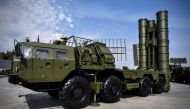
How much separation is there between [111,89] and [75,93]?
2.32m

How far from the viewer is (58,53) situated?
833 centimetres

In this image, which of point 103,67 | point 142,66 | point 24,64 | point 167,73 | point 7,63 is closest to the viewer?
point 24,64

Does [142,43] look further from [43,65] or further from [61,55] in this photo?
[43,65]

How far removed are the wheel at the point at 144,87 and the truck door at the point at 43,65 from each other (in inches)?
250

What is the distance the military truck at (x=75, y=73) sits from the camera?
7.54 meters

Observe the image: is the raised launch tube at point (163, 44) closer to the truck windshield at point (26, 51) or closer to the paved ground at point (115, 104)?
the paved ground at point (115, 104)

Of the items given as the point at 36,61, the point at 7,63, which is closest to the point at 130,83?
the point at 36,61

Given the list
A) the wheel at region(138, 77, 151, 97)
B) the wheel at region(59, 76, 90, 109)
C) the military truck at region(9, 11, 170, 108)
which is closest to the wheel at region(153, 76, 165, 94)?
the military truck at region(9, 11, 170, 108)

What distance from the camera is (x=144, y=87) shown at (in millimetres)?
12297

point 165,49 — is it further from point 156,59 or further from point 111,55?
point 111,55

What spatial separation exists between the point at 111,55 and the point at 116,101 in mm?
2562

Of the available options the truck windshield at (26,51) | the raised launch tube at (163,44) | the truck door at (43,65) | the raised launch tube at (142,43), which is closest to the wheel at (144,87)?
the raised launch tube at (163,44)

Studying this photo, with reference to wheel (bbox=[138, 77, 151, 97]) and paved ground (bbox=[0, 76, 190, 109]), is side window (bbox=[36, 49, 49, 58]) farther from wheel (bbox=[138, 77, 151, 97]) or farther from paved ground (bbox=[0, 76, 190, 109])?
wheel (bbox=[138, 77, 151, 97])

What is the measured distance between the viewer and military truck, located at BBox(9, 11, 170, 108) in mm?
7543
